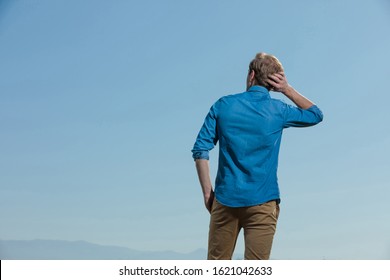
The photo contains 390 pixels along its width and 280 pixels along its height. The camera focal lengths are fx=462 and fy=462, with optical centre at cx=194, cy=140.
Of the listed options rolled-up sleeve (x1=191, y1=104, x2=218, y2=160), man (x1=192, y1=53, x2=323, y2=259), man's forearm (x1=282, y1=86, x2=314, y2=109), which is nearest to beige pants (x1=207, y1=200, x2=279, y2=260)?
man (x1=192, y1=53, x2=323, y2=259)

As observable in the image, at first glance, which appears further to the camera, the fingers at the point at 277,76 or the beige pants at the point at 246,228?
the fingers at the point at 277,76

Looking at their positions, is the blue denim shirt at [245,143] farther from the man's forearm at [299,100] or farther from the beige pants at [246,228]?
the man's forearm at [299,100]

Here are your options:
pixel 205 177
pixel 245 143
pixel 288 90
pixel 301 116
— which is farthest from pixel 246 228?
pixel 288 90

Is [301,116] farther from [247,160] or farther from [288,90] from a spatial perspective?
[247,160]

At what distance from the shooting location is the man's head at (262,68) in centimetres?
327

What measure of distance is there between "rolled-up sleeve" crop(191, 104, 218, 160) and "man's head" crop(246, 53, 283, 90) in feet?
1.19

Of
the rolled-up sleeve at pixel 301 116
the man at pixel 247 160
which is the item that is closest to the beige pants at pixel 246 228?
the man at pixel 247 160

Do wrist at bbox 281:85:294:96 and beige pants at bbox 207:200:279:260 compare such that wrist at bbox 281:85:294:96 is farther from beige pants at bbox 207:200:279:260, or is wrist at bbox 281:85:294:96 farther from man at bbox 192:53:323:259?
beige pants at bbox 207:200:279:260

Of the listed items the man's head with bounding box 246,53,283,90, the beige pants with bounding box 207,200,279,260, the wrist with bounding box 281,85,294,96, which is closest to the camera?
the beige pants with bounding box 207,200,279,260

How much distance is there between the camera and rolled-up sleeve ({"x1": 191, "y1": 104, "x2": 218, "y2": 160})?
128 inches

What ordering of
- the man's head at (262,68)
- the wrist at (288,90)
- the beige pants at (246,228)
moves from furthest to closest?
the wrist at (288,90), the man's head at (262,68), the beige pants at (246,228)
